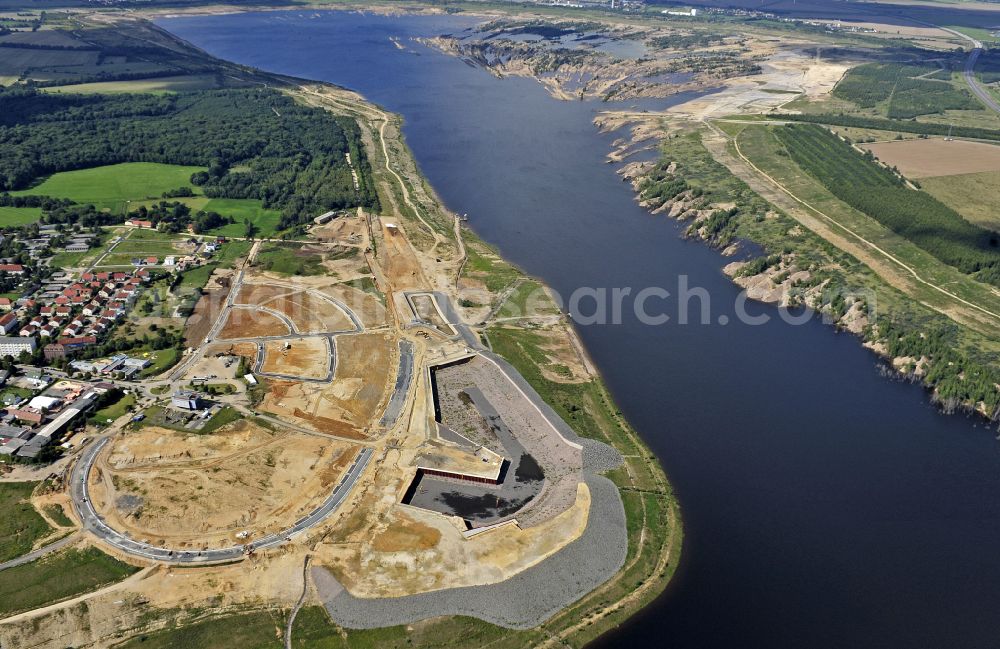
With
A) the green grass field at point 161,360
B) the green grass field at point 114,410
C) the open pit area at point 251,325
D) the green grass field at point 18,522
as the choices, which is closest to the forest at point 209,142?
the open pit area at point 251,325

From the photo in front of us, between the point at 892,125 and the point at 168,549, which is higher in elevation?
the point at 892,125

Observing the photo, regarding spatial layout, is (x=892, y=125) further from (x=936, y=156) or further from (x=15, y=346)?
(x=15, y=346)

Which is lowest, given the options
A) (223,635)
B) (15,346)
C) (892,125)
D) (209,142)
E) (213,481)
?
(223,635)

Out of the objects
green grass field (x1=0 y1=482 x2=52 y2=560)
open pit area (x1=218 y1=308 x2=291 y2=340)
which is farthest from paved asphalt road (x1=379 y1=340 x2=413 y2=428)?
green grass field (x1=0 y1=482 x2=52 y2=560)

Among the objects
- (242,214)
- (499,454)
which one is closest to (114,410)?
(499,454)

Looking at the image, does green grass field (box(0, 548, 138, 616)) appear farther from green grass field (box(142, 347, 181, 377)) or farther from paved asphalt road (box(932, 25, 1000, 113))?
paved asphalt road (box(932, 25, 1000, 113))

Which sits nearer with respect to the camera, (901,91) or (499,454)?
(499,454)
